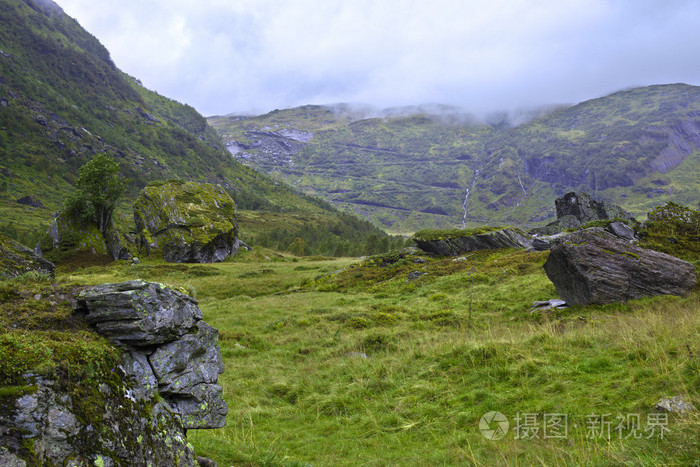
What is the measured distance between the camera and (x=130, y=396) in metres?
4.88

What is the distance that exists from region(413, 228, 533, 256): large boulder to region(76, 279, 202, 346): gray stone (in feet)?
110

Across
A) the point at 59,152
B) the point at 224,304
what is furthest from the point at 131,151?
the point at 224,304

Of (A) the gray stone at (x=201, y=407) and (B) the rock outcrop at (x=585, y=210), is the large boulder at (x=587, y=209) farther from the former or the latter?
(A) the gray stone at (x=201, y=407)

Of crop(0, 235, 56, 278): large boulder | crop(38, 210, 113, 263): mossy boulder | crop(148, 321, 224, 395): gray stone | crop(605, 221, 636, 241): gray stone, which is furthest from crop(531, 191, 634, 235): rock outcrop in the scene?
crop(38, 210, 113, 263): mossy boulder

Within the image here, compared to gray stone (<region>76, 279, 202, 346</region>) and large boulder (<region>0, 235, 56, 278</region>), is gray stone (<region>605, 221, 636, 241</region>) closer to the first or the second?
gray stone (<region>76, 279, 202, 346</region>)

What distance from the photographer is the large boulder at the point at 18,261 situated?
65.4 feet

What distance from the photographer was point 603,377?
303 inches

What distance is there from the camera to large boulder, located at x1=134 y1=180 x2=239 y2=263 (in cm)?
4775

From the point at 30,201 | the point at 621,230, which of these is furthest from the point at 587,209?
the point at 30,201

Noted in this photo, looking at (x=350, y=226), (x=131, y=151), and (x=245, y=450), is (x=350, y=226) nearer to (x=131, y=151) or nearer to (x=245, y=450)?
(x=131, y=151)

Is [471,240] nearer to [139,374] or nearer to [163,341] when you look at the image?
[163,341]

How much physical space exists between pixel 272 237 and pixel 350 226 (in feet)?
217

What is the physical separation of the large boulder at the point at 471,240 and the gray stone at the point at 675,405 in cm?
3102

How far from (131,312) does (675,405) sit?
8.91 meters
